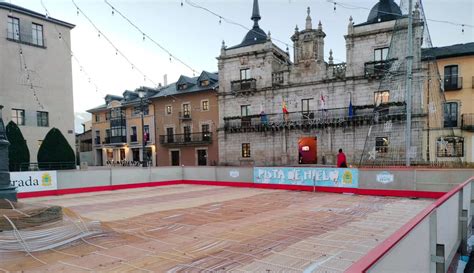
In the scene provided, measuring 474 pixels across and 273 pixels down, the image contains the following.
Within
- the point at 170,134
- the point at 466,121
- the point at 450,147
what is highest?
the point at 466,121

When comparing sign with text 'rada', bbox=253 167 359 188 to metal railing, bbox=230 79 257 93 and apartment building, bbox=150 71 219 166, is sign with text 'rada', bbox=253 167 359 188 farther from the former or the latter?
apartment building, bbox=150 71 219 166

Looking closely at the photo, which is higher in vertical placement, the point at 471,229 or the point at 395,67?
the point at 395,67

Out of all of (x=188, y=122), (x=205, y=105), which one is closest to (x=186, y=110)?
(x=188, y=122)

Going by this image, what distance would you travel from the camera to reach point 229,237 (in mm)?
6895

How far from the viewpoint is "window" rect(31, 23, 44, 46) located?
87.6 ft

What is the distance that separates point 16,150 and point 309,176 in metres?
22.0

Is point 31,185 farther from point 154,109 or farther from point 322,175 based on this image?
point 154,109

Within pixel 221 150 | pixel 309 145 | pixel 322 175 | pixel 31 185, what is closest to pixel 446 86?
pixel 309 145

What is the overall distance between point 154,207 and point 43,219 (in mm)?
4542

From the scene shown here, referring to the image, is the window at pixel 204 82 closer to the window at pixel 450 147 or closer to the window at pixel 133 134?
the window at pixel 133 134

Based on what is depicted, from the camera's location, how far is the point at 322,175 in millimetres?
14977

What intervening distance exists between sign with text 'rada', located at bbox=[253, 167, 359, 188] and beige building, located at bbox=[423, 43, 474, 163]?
1530 cm

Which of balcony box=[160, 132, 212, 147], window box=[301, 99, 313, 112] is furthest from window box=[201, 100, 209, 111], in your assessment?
window box=[301, 99, 313, 112]

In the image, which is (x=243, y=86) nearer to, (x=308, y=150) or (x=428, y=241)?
(x=308, y=150)
